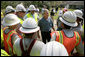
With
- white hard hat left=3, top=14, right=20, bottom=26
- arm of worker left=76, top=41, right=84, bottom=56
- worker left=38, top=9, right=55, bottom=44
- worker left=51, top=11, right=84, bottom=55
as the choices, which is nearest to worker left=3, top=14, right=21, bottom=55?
white hard hat left=3, top=14, right=20, bottom=26

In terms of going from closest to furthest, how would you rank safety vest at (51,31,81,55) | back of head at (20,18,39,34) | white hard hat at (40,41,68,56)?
1. white hard hat at (40,41,68,56)
2. back of head at (20,18,39,34)
3. safety vest at (51,31,81,55)

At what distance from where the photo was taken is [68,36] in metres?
1.85

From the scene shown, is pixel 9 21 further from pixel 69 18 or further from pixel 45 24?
pixel 45 24

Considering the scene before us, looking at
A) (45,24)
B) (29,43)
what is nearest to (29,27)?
(29,43)

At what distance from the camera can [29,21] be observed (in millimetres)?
1746

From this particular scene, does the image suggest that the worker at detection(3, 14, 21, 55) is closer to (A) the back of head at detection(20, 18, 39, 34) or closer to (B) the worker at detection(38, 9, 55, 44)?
(A) the back of head at detection(20, 18, 39, 34)

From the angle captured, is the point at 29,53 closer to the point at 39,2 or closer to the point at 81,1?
the point at 81,1

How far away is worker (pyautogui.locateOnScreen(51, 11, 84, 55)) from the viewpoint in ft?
5.98

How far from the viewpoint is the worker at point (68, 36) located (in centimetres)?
182

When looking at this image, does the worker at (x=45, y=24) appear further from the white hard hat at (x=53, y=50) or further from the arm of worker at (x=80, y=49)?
the white hard hat at (x=53, y=50)

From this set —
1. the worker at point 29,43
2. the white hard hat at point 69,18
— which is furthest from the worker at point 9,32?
the white hard hat at point 69,18

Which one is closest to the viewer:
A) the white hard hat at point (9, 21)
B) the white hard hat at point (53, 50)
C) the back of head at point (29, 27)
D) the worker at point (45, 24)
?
the white hard hat at point (53, 50)

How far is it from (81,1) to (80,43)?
12.0 meters

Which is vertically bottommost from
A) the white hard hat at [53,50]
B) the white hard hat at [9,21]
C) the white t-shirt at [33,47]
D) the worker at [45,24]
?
the worker at [45,24]
